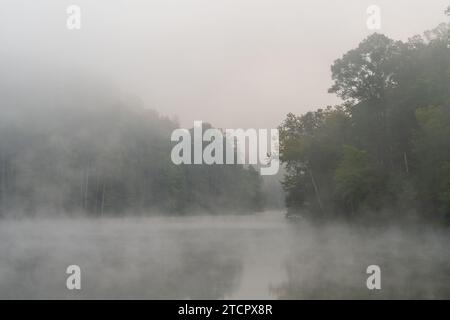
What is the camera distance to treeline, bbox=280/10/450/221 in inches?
1126

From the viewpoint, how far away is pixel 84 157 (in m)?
63.6

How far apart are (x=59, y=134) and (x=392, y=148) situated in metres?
39.3

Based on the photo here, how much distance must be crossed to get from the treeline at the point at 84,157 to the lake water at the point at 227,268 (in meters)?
36.2

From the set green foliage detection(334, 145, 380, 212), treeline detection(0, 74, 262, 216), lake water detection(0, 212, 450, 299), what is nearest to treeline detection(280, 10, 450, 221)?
green foliage detection(334, 145, 380, 212)

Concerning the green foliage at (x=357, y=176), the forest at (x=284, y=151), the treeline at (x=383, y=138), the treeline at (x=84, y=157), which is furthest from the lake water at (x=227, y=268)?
the treeline at (x=84, y=157)

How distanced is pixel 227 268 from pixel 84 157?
4954 cm

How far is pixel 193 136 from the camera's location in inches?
2621

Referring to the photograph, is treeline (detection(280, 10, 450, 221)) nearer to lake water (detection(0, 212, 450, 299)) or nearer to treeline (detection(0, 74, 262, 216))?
lake water (detection(0, 212, 450, 299))

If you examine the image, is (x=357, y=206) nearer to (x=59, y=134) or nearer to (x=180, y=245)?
(x=180, y=245)

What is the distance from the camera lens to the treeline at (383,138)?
28609 mm

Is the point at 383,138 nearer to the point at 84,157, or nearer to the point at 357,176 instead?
the point at 357,176

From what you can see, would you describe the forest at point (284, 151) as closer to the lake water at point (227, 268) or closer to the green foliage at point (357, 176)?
the green foliage at point (357, 176)

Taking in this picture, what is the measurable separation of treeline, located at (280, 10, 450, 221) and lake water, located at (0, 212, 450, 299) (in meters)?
4.40
